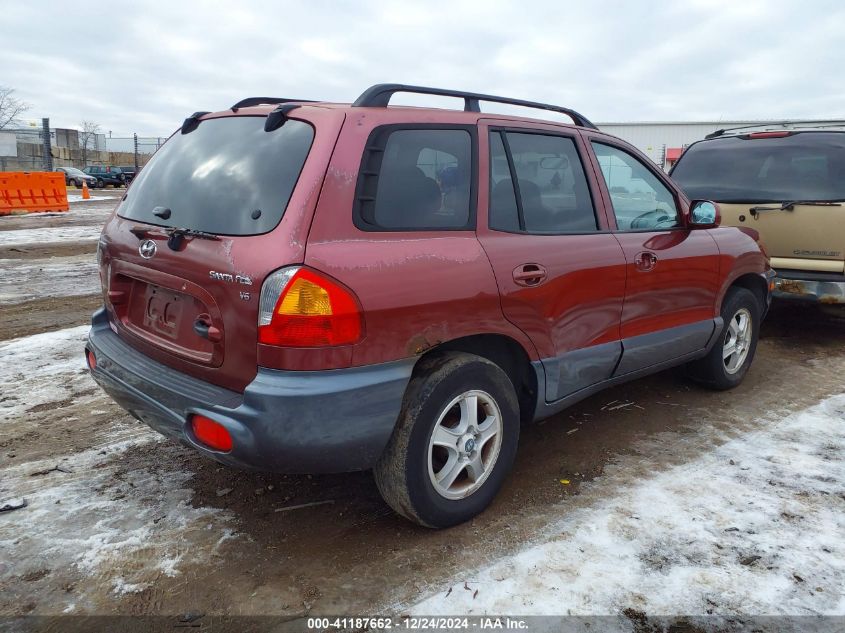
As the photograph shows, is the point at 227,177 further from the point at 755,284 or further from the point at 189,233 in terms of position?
the point at 755,284

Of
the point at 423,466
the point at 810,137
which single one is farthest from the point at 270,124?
the point at 810,137

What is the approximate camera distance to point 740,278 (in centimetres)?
465

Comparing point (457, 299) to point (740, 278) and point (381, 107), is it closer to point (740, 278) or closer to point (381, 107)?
point (381, 107)

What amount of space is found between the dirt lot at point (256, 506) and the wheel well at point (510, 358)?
18.8 inches

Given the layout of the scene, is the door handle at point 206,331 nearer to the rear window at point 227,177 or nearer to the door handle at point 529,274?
the rear window at point 227,177

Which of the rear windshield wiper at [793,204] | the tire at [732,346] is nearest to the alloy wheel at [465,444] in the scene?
the tire at [732,346]

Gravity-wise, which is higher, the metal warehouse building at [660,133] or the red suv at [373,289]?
the metal warehouse building at [660,133]

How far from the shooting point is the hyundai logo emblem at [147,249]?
278 cm

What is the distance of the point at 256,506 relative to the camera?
3.11m

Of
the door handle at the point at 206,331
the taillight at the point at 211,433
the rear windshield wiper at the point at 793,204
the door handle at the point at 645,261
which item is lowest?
the taillight at the point at 211,433

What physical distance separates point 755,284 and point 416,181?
3.27 meters

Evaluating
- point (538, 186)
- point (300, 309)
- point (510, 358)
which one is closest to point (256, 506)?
point (300, 309)

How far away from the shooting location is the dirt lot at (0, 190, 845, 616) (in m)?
2.48

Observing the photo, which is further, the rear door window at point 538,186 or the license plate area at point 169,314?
the rear door window at point 538,186
